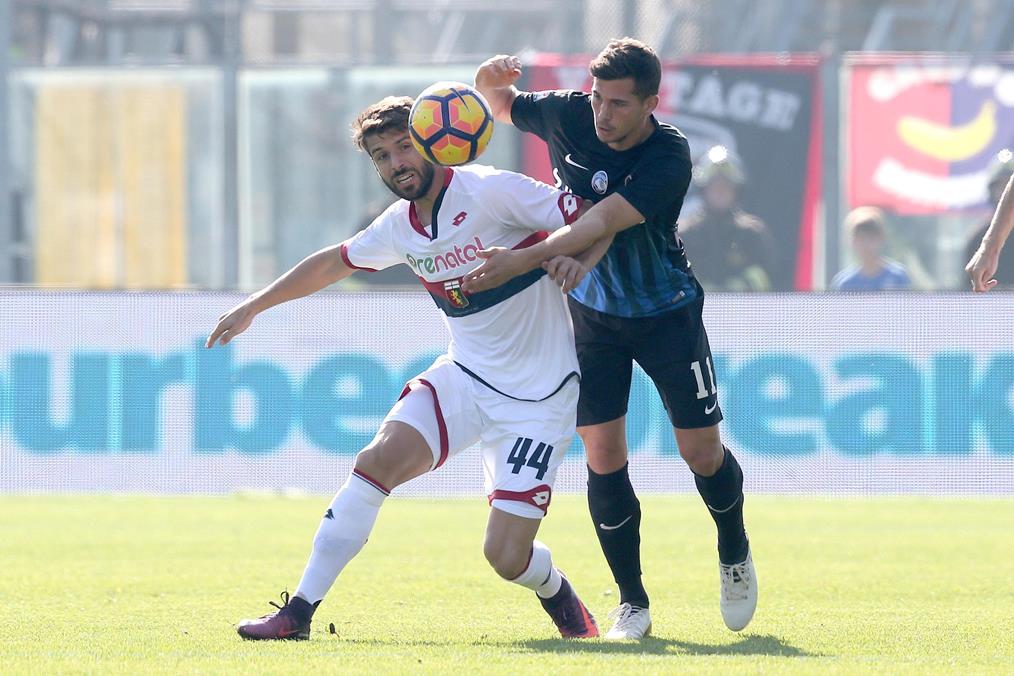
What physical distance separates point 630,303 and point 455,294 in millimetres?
666

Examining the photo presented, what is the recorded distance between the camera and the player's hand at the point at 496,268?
5.95 meters

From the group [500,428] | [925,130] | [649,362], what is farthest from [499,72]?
[925,130]

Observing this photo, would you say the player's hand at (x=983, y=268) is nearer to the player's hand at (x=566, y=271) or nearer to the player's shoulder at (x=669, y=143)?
the player's shoulder at (x=669, y=143)

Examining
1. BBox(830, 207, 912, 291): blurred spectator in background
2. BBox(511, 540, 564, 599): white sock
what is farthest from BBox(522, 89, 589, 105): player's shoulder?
BBox(830, 207, 912, 291): blurred spectator in background

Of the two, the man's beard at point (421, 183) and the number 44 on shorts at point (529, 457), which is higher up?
the man's beard at point (421, 183)

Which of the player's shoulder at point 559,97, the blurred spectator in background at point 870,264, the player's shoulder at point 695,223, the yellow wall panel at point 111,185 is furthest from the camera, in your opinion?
the yellow wall panel at point 111,185

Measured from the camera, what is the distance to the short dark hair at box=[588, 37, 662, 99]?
6.12m

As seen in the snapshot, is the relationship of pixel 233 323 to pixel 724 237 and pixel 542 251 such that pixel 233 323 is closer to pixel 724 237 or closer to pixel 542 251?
pixel 542 251

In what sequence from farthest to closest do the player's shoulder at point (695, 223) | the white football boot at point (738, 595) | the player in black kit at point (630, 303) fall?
the player's shoulder at point (695, 223), the white football boot at point (738, 595), the player in black kit at point (630, 303)

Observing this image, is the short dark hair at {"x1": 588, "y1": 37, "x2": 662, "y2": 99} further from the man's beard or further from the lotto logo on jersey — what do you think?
the lotto logo on jersey

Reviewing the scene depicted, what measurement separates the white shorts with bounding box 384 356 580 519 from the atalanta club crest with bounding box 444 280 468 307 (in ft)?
0.85

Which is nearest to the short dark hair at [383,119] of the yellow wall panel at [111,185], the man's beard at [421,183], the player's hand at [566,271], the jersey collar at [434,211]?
the man's beard at [421,183]

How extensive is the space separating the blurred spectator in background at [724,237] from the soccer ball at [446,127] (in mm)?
8479

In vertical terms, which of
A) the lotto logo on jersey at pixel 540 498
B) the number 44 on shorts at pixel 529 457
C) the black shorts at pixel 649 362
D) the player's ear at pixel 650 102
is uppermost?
the player's ear at pixel 650 102
